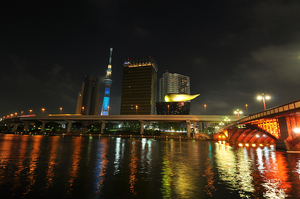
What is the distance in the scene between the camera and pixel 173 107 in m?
178

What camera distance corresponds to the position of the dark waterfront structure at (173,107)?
174m

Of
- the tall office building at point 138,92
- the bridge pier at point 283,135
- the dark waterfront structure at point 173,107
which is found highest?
the tall office building at point 138,92

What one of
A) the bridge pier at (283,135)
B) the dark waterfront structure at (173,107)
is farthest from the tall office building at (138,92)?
the bridge pier at (283,135)

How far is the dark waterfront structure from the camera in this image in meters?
174

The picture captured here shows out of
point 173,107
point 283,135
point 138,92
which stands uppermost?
point 138,92

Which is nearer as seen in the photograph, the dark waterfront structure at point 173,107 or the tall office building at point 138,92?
the dark waterfront structure at point 173,107

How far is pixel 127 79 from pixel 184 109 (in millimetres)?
78661

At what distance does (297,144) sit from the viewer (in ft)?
96.3

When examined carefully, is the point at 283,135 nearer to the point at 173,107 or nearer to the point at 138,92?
the point at 173,107

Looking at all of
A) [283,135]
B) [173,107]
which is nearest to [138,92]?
[173,107]

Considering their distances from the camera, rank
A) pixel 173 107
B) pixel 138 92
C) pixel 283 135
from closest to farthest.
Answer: pixel 283 135 < pixel 173 107 < pixel 138 92

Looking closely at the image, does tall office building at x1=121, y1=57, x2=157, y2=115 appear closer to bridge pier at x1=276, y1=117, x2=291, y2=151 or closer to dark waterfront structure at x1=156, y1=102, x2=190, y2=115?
dark waterfront structure at x1=156, y1=102, x2=190, y2=115

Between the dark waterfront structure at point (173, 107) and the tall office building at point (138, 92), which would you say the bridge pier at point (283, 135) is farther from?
the tall office building at point (138, 92)

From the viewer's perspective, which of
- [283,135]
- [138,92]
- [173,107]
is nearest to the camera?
[283,135]
